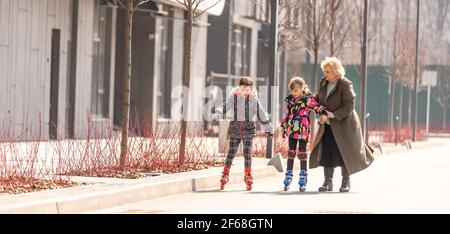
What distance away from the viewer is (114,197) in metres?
14.3

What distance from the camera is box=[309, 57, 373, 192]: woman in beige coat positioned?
16.7m

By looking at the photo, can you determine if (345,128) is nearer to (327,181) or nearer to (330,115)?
(330,115)

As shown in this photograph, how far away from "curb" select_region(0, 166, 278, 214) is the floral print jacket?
1.56 metres

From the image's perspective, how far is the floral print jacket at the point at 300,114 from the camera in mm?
16766

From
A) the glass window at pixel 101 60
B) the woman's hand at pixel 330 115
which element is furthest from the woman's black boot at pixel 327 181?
the glass window at pixel 101 60

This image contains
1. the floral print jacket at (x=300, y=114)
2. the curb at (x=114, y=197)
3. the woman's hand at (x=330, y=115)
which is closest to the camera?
the curb at (x=114, y=197)

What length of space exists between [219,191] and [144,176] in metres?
1.10

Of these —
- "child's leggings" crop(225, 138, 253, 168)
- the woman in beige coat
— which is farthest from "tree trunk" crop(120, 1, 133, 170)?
the woman in beige coat

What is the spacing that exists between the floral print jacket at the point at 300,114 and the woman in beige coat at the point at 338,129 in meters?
0.19

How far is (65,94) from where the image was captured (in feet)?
98.8

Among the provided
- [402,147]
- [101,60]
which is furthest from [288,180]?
[402,147]

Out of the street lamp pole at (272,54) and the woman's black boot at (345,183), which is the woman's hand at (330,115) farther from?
the street lamp pole at (272,54)

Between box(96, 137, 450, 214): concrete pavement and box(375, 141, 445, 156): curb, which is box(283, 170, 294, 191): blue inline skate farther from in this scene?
box(375, 141, 445, 156): curb
